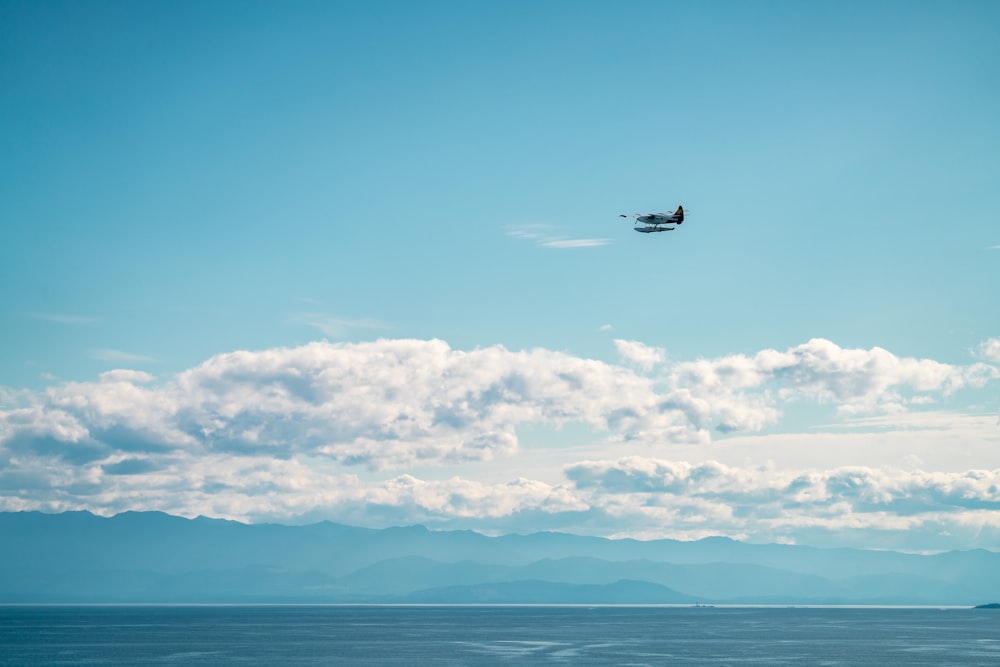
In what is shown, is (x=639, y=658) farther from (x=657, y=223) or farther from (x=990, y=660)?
(x=657, y=223)

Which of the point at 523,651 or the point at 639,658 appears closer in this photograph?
the point at 639,658

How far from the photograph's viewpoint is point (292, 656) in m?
174

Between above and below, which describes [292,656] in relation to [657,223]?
below

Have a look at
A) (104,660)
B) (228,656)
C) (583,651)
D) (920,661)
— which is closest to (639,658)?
(583,651)

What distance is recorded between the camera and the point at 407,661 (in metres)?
166

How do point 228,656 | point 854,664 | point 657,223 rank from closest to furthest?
point 657,223 < point 854,664 < point 228,656

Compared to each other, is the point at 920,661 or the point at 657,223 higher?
the point at 657,223

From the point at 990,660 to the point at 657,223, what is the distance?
113 m

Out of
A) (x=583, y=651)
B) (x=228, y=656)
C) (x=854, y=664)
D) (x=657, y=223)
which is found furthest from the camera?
(x=583, y=651)

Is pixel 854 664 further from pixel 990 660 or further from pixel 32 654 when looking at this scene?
pixel 32 654

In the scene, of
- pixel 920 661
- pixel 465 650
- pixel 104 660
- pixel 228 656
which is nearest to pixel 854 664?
pixel 920 661

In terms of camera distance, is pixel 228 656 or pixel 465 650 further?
pixel 465 650

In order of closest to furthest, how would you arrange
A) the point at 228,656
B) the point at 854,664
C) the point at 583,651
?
the point at 854,664 → the point at 228,656 → the point at 583,651

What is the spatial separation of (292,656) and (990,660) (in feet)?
393
